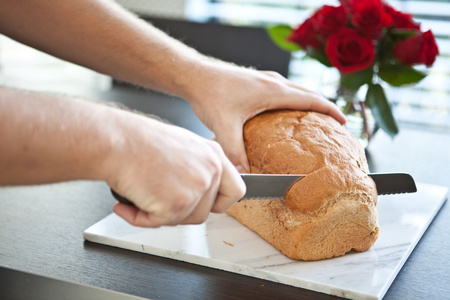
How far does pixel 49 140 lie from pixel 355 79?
966 millimetres

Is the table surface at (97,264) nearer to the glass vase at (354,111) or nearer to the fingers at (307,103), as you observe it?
the fingers at (307,103)

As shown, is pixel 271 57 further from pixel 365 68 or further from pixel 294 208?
pixel 294 208

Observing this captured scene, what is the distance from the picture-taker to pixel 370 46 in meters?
1.27

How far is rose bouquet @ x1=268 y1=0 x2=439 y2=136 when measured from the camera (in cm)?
127

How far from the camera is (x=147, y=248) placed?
807 mm

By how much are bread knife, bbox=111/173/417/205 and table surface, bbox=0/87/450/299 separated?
0.11m

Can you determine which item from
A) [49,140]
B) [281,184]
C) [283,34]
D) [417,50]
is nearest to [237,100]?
[281,184]

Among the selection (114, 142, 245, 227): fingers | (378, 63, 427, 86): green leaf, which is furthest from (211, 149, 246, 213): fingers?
(378, 63, 427, 86): green leaf

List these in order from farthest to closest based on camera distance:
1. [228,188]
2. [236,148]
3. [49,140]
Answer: [236,148]
[228,188]
[49,140]

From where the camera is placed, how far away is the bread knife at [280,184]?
Result: 28.7 inches

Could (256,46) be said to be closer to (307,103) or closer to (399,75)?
(399,75)

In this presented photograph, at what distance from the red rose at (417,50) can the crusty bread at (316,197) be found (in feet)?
1.60

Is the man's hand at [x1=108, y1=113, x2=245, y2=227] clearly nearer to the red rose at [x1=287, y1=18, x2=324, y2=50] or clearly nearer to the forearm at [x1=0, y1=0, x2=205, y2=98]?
the forearm at [x1=0, y1=0, x2=205, y2=98]

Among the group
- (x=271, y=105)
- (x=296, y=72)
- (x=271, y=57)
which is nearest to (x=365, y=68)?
(x=271, y=105)
